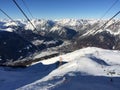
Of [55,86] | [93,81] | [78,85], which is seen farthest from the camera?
[93,81]

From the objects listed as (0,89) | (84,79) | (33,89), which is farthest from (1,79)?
(33,89)

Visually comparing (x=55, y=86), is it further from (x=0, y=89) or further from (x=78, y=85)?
(x=0, y=89)

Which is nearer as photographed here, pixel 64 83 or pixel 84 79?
pixel 64 83

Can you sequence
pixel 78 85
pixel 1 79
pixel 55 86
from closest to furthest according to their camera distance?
pixel 55 86
pixel 78 85
pixel 1 79

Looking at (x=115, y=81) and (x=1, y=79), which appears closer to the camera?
(x=115, y=81)

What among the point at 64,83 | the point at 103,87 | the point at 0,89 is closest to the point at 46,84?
the point at 64,83

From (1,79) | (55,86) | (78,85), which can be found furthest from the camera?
(1,79)

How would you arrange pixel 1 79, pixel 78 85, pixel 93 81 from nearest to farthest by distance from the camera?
pixel 78 85 → pixel 93 81 → pixel 1 79

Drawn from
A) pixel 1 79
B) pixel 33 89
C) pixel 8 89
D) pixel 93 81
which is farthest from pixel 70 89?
pixel 1 79

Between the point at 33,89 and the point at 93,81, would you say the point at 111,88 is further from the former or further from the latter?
the point at 33,89
